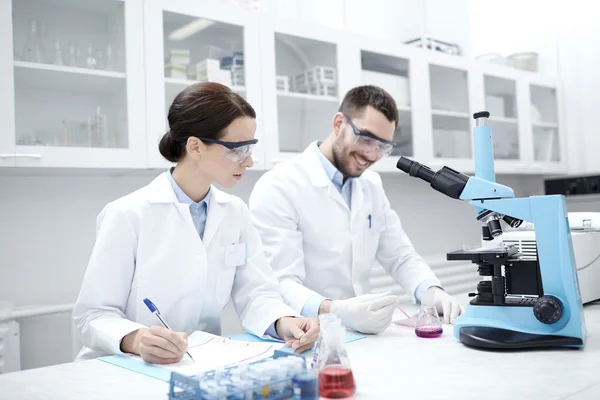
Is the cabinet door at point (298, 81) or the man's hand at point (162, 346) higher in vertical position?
the cabinet door at point (298, 81)

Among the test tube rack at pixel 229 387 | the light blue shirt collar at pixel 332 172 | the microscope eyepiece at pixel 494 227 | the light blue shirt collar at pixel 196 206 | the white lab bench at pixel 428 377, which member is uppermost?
the light blue shirt collar at pixel 332 172

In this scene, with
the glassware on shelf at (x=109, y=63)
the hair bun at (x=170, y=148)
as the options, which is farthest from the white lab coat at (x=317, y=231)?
the glassware on shelf at (x=109, y=63)

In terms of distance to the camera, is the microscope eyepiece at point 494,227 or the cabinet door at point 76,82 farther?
the cabinet door at point 76,82

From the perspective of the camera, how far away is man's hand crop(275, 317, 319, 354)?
1290 mm

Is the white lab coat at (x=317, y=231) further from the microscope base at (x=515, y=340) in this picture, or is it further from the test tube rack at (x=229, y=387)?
the test tube rack at (x=229, y=387)

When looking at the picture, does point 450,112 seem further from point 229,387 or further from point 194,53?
point 229,387

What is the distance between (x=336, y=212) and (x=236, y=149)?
25.2 inches

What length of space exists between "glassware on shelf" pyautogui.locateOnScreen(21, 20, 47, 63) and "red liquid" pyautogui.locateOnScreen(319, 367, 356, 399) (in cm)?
178

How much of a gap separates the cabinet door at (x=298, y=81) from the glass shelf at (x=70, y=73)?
0.69 metres

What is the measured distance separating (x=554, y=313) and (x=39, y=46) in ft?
6.65

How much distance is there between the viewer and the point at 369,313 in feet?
4.66

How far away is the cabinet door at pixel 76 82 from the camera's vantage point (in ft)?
6.75

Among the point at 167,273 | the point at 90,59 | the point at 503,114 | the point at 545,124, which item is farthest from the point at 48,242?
the point at 545,124

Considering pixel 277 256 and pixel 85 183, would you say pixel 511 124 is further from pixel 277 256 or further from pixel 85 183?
pixel 85 183
